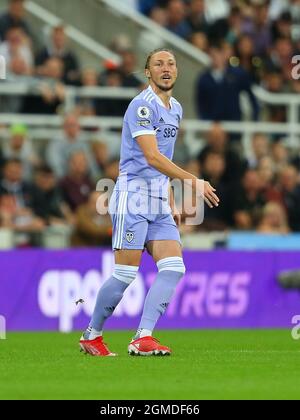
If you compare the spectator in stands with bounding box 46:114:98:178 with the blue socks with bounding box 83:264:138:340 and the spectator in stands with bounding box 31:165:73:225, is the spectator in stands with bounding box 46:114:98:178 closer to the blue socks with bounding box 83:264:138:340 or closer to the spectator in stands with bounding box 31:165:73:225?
the spectator in stands with bounding box 31:165:73:225

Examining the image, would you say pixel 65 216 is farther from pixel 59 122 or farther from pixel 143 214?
pixel 143 214

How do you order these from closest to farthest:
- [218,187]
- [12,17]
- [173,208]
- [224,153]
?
[173,208] → [218,187] → [12,17] → [224,153]

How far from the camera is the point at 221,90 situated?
2092 centimetres

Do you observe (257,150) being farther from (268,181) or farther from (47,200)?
(47,200)

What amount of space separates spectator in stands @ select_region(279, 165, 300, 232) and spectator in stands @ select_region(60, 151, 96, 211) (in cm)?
348

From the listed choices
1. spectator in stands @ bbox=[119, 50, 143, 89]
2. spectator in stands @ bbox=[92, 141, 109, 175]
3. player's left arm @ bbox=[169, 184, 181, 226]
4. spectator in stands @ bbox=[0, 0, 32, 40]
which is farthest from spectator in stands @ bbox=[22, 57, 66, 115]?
player's left arm @ bbox=[169, 184, 181, 226]

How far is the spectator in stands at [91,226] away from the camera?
17.6 metres

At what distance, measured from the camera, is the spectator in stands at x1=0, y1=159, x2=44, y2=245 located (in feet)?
57.3

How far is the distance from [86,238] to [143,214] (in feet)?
23.0

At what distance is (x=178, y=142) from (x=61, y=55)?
2.21 metres

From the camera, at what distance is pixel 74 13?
2253 cm

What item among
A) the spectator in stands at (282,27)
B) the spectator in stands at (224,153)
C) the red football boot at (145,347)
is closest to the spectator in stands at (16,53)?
the spectator in stands at (224,153)

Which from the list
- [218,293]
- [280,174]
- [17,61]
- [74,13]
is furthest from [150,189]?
[74,13]

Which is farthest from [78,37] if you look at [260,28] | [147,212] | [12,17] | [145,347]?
[145,347]
